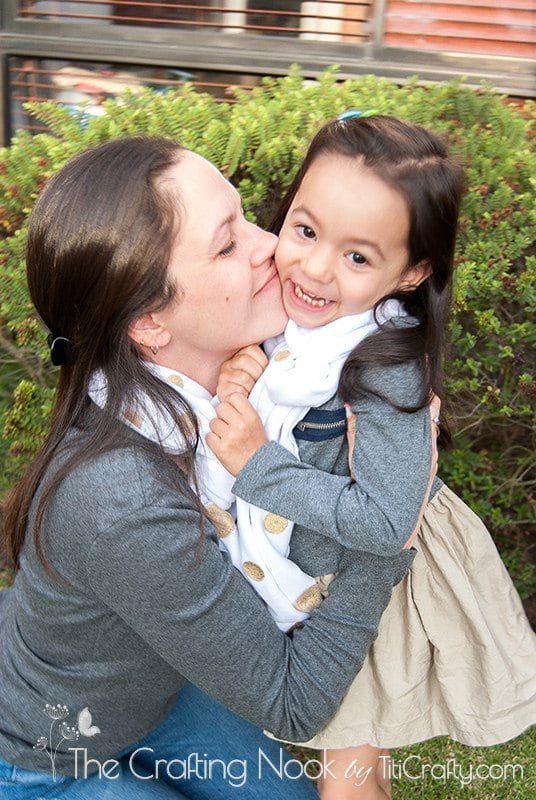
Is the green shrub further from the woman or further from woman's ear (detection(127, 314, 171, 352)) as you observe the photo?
woman's ear (detection(127, 314, 171, 352))

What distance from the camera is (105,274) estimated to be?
6.25ft

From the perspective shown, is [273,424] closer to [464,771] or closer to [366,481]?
[366,481]

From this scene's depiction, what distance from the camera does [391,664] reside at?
2.19 m

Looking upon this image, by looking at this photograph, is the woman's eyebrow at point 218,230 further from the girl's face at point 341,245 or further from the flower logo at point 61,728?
the flower logo at point 61,728

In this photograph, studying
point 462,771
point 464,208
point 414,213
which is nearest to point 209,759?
point 462,771

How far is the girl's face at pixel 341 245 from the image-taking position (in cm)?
198

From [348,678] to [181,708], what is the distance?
62cm

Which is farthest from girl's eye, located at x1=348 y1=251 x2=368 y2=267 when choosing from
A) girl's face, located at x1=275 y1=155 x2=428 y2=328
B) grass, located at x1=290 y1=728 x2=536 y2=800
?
grass, located at x1=290 y1=728 x2=536 y2=800

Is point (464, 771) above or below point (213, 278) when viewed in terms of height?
below

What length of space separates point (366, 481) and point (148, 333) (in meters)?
0.59

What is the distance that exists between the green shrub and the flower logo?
1.44 metres

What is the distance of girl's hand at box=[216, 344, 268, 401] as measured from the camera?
6.81 ft

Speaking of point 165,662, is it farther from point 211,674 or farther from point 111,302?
point 111,302

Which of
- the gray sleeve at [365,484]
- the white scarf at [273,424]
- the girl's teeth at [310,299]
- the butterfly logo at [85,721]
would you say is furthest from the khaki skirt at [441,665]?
the girl's teeth at [310,299]
